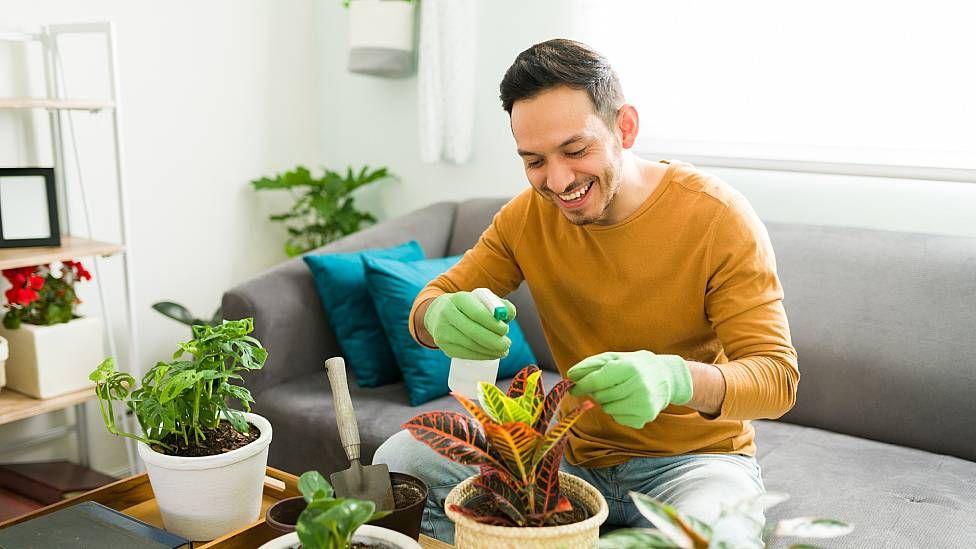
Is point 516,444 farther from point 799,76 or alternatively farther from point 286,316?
point 799,76

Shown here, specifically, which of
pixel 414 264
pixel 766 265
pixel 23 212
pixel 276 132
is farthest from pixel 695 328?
pixel 276 132

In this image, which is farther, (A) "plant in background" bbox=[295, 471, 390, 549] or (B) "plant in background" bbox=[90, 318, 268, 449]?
(B) "plant in background" bbox=[90, 318, 268, 449]

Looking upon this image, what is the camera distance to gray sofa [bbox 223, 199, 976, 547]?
5.41 feet

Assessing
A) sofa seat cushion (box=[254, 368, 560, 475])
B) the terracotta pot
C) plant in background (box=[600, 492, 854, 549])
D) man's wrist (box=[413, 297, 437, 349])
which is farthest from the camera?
sofa seat cushion (box=[254, 368, 560, 475])

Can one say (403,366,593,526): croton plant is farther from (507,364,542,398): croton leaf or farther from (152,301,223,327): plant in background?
(152,301,223,327): plant in background

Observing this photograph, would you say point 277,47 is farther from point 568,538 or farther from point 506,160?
point 568,538

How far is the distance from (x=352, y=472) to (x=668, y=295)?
2.00 ft

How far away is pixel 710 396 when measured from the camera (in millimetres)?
1248

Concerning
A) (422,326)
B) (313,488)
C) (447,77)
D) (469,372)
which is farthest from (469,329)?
(447,77)

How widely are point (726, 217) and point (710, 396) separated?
0.33m

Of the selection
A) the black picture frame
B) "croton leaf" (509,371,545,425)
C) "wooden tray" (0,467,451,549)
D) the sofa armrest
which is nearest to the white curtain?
the sofa armrest

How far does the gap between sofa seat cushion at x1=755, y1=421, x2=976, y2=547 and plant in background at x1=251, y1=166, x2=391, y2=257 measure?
161 centimetres

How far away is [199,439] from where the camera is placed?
1257 millimetres

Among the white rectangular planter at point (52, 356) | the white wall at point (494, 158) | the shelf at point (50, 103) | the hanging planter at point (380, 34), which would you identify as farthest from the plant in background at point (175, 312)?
the hanging planter at point (380, 34)
